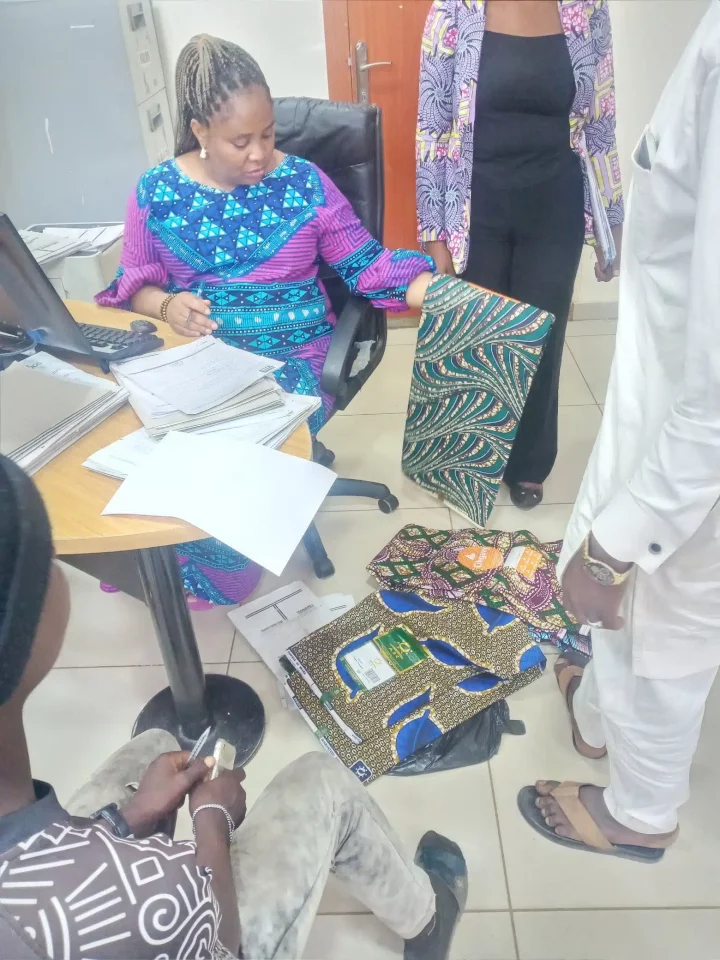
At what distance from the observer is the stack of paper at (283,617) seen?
5.28 feet

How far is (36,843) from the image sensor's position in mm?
509

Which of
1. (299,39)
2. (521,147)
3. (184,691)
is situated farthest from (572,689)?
(299,39)

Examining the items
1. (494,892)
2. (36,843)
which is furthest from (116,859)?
(494,892)

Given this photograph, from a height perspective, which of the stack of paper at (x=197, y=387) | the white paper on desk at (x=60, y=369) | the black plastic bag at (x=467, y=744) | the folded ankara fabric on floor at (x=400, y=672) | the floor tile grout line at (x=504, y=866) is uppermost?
the white paper on desk at (x=60, y=369)

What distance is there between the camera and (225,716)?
1464 mm

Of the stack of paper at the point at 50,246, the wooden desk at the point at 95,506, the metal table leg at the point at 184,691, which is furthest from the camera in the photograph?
the stack of paper at the point at 50,246

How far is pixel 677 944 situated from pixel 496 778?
15.1 inches

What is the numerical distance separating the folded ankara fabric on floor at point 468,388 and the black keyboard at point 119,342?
656 millimetres

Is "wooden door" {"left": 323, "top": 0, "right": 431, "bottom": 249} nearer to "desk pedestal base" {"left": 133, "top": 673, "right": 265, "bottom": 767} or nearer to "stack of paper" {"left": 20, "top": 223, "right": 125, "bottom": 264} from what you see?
"stack of paper" {"left": 20, "top": 223, "right": 125, "bottom": 264}

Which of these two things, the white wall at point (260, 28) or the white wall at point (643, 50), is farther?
the white wall at point (260, 28)

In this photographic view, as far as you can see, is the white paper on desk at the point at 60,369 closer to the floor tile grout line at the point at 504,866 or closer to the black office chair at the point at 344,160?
the black office chair at the point at 344,160

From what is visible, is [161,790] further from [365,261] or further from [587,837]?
[365,261]

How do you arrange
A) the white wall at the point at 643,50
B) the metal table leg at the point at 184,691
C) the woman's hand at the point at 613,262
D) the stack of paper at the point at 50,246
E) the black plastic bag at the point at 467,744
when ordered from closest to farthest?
the metal table leg at the point at 184,691, the black plastic bag at the point at 467,744, the woman's hand at the point at 613,262, the stack of paper at the point at 50,246, the white wall at the point at 643,50

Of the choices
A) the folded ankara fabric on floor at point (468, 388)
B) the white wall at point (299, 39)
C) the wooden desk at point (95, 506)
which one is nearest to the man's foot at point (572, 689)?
the folded ankara fabric on floor at point (468, 388)
